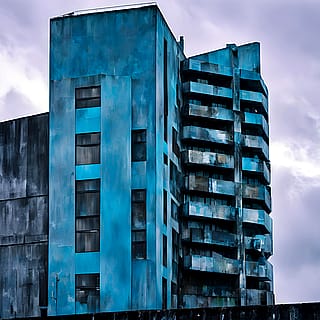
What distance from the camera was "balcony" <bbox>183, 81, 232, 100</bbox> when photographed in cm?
9375

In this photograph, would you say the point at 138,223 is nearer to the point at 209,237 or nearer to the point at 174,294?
the point at 174,294

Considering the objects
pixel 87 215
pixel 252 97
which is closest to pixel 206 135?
pixel 252 97

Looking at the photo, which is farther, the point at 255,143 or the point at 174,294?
the point at 255,143

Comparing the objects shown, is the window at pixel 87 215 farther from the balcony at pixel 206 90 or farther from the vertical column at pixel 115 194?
the balcony at pixel 206 90

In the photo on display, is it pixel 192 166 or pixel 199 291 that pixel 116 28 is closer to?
pixel 192 166

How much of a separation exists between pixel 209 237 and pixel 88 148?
1447cm

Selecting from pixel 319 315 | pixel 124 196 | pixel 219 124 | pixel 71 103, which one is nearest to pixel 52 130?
pixel 71 103

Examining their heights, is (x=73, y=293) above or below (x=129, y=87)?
below

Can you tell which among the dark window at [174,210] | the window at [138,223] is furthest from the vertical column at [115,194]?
the dark window at [174,210]

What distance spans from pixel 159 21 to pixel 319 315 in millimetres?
39475

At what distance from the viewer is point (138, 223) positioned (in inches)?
3219

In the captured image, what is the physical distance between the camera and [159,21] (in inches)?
3354

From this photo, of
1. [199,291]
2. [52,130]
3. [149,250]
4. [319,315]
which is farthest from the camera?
[199,291]

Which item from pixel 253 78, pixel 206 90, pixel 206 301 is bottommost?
pixel 206 301
